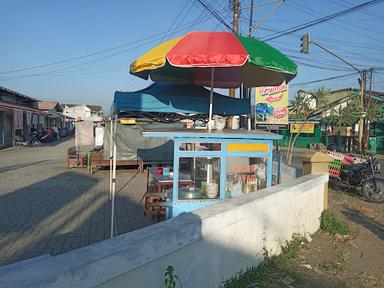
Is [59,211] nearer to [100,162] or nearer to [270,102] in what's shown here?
[100,162]

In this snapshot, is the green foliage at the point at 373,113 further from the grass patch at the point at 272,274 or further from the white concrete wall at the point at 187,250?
the grass patch at the point at 272,274

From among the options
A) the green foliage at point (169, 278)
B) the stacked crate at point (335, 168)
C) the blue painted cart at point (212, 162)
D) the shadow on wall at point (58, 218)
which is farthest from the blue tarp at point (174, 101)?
the stacked crate at point (335, 168)

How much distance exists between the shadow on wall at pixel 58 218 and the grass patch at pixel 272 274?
252 centimetres

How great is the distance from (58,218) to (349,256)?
5.15 meters

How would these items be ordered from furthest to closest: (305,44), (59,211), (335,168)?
(305,44)
(335,168)
(59,211)

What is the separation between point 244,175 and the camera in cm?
569

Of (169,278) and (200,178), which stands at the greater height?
(200,178)

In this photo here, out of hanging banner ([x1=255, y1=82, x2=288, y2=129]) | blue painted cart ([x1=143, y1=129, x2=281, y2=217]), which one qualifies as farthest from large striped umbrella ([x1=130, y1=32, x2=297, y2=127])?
hanging banner ([x1=255, y1=82, x2=288, y2=129])

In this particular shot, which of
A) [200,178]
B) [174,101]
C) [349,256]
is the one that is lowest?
[349,256]

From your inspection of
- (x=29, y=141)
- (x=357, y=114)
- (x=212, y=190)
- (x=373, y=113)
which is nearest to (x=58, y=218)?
(x=212, y=190)

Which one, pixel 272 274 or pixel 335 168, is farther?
pixel 335 168

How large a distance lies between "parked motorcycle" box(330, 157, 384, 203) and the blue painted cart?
15.8ft

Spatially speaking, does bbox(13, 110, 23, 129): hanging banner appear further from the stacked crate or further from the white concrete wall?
the white concrete wall

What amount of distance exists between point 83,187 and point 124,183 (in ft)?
4.65
